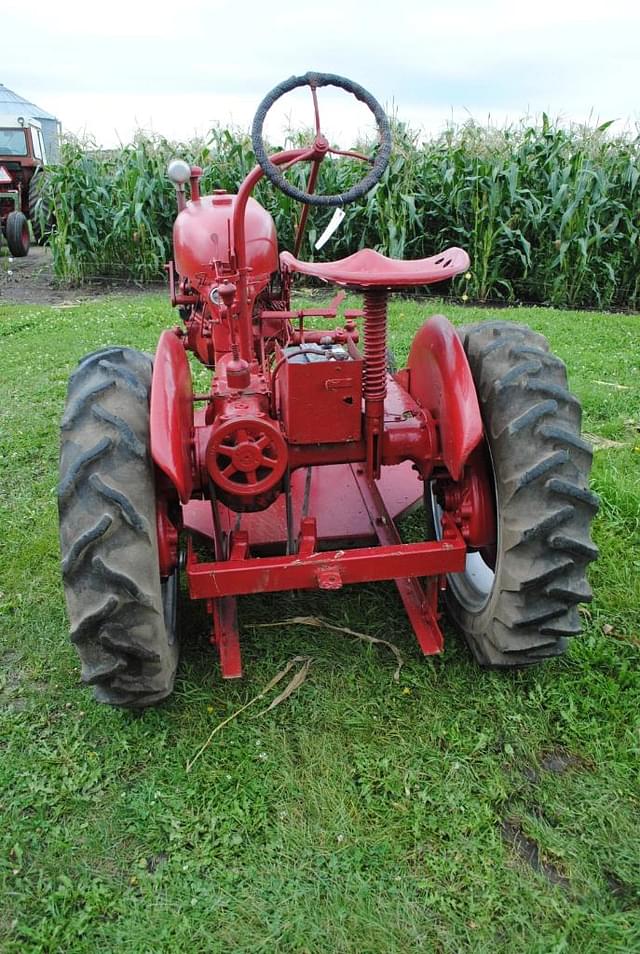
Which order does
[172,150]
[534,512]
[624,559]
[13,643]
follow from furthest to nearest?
[172,150], [624,559], [13,643], [534,512]

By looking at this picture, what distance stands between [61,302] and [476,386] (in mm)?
8558

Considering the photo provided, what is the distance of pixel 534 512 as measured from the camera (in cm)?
229

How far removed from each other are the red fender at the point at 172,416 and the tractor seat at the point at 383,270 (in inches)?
20.0

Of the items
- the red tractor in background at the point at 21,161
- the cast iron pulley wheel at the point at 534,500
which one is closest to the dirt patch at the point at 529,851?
the cast iron pulley wheel at the point at 534,500

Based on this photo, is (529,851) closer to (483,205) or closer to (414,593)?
(414,593)

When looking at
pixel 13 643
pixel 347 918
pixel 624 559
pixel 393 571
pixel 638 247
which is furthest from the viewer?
pixel 638 247

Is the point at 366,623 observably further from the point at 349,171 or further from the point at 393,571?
the point at 349,171

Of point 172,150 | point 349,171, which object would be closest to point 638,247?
point 349,171

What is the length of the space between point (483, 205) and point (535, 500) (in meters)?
7.23

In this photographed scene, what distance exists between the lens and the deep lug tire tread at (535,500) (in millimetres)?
2285

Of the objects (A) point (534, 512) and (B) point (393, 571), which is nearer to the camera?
(A) point (534, 512)

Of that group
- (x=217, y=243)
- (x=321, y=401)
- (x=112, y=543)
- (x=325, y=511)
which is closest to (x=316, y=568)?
(x=321, y=401)

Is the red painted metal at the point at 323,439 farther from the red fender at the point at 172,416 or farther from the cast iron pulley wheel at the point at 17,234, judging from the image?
→ the cast iron pulley wheel at the point at 17,234

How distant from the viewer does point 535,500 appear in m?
2.29
